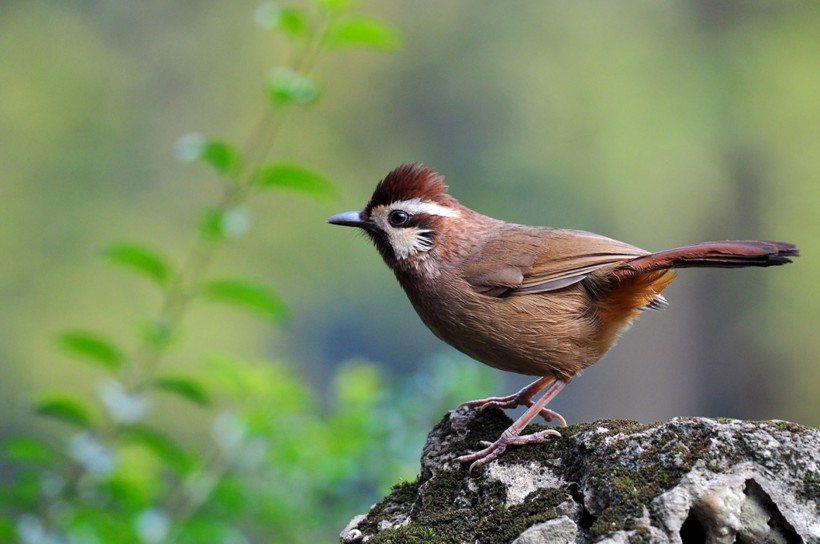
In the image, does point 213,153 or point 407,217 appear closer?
point 213,153

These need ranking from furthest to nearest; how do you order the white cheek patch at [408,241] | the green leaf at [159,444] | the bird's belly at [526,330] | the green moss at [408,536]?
Answer: the white cheek patch at [408,241] → the green leaf at [159,444] → the bird's belly at [526,330] → the green moss at [408,536]

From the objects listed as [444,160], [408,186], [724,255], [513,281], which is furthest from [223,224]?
[444,160]

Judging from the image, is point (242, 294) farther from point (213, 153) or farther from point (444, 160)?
point (444, 160)

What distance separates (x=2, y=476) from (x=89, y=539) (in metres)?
7.82

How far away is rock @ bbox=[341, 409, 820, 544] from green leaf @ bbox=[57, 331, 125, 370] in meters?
1.31

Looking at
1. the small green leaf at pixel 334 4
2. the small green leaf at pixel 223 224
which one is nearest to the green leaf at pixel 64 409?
the small green leaf at pixel 223 224

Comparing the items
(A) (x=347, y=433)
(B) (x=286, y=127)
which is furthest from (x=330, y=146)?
(A) (x=347, y=433)

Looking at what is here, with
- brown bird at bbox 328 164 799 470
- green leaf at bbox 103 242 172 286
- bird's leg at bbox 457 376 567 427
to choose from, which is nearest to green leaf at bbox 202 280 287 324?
green leaf at bbox 103 242 172 286

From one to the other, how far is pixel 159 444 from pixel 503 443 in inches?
59.2

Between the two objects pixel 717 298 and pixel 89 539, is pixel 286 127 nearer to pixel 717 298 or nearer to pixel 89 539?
pixel 717 298

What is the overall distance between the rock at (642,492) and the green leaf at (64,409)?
1.40m

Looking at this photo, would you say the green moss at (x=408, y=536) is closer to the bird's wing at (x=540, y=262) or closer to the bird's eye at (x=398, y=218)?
the bird's wing at (x=540, y=262)

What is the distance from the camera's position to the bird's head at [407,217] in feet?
12.2

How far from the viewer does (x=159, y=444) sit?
3.62 meters
